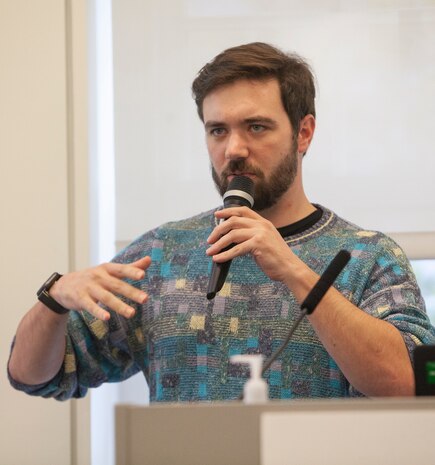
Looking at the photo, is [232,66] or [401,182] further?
[401,182]

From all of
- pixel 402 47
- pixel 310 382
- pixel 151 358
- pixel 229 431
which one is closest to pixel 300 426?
pixel 229 431

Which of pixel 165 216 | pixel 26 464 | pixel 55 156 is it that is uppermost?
pixel 55 156

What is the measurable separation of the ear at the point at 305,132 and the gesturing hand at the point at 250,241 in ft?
1.56

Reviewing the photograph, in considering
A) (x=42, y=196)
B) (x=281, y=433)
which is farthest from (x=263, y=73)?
(x=281, y=433)

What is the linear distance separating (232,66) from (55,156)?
2.55 feet

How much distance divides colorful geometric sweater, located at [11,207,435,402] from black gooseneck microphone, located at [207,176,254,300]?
19 cm

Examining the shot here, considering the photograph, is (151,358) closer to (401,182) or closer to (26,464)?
(26,464)

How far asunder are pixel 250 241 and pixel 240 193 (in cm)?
19

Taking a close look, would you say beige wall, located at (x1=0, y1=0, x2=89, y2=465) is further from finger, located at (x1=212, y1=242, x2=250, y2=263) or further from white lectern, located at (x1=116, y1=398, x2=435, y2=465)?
white lectern, located at (x1=116, y1=398, x2=435, y2=465)

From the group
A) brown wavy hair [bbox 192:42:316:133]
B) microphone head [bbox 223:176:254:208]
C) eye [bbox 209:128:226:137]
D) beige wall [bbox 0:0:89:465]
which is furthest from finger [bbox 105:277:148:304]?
beige wall [bbox 0:0:89:465]

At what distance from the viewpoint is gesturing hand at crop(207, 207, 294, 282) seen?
1.86 m

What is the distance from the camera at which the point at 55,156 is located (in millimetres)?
2766

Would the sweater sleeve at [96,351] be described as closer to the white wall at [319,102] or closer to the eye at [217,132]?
the eye at [217,132]

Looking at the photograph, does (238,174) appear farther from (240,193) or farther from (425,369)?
(425,369)
